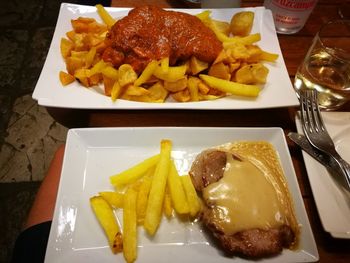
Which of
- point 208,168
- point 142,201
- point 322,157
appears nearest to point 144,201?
point 142,201

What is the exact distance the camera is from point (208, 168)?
3.58ft

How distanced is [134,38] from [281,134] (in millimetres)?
806

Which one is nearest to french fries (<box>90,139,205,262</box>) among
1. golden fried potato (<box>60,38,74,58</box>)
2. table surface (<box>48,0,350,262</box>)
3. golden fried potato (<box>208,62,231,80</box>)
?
table surface (<box>48,0,350,262</box>)

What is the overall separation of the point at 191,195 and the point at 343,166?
560mm

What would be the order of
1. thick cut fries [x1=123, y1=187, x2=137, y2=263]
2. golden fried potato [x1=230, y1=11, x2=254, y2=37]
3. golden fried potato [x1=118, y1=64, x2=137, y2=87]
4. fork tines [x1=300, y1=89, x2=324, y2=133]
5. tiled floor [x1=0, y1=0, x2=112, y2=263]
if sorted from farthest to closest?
tiled floor [x1=0, y1=0, x2=112, y2=263], golden fried potato [x1=230, y1=11, x2=254, y2=37], golden fried potato [x1=118, y1=64, x2=137, y2=87], fork tines [x1=300, y1=89, x2=324, y2=133], thick cut fries [x1=123, y1=187, x2=137, y2=263]

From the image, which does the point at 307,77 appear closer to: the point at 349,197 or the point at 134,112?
the point at 349,197

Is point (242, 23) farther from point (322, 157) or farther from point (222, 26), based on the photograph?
point (322, 157)

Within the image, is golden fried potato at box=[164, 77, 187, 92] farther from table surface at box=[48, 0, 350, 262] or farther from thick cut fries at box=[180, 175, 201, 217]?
thick cut fries at box=[180, 175, 201, 217]

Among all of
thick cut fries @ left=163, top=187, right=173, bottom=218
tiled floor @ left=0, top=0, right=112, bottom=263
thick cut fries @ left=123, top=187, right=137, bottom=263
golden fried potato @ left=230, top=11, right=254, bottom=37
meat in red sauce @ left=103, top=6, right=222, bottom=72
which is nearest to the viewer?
thick cut fries @ left=123, top=187, right=137, bottom=263

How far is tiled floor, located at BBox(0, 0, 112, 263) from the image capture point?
215 cm

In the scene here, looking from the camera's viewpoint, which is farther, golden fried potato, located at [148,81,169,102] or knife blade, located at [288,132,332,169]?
golden fried potato, located at [148,81,169,102]

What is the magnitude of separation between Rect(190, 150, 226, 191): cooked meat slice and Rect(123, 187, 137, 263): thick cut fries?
8.9 inches

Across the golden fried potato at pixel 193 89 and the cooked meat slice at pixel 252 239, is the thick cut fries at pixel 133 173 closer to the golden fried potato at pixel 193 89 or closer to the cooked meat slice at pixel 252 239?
the cooked meat slice at pixel 252 239

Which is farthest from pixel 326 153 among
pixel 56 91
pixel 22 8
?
pixel 22 8
